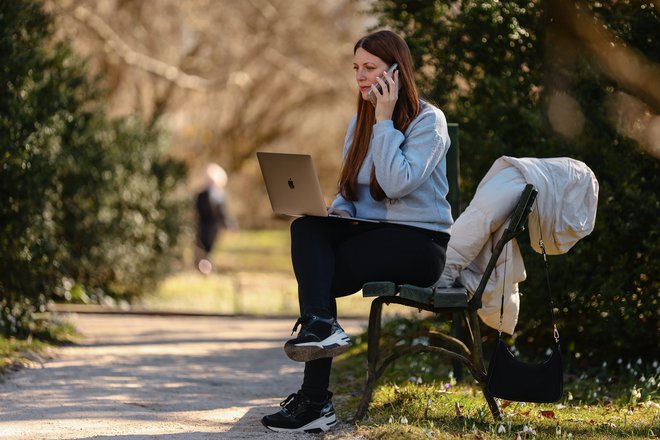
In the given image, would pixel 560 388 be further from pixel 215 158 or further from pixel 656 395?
pixel 215 158

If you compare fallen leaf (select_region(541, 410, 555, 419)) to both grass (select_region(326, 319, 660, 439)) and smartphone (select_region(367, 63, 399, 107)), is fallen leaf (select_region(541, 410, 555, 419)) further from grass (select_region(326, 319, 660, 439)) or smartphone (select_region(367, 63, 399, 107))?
smartphone (select_region(367, 63, 399, 107))

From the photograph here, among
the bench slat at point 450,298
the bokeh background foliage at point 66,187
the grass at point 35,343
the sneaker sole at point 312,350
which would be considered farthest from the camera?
the bokeh background foliage at point 66,187

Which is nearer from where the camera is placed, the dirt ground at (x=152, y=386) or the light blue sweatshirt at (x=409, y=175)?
the light blue sweatshirt at (x=409, y=175)

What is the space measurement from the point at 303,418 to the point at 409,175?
46.9 inches

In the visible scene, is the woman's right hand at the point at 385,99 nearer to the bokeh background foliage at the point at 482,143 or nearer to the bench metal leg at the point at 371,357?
the bench metal leg at the point at 371,357

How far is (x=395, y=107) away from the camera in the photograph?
4938 millimetres

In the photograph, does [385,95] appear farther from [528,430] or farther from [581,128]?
[581,128]

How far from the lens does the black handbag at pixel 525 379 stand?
4410 mm

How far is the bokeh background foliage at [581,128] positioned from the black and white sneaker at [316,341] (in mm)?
2209

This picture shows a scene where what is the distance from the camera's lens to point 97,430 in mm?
4672

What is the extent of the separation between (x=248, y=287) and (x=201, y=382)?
348 inches

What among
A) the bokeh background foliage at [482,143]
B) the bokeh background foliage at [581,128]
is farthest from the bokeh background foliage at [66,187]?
the bokeh background foliage at [581,128]

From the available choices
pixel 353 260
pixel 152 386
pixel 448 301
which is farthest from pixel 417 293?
pixel 152 386

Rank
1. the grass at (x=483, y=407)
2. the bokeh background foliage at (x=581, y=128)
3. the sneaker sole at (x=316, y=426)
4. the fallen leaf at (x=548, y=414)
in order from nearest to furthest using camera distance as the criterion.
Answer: the grass at (x=483, y=407) < the sneaker sole at (x=316, y=426) < the fallen leaf at (x=548, y=414) < the bokeh background foliage at (x=581, y=128)
